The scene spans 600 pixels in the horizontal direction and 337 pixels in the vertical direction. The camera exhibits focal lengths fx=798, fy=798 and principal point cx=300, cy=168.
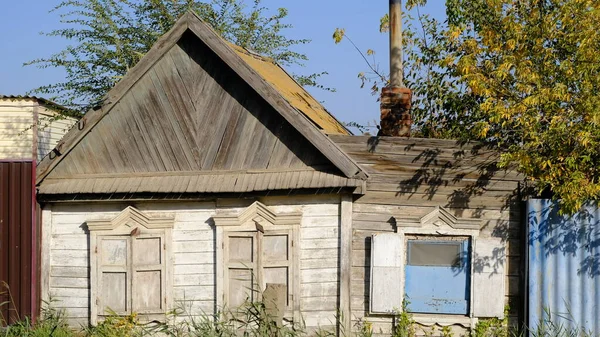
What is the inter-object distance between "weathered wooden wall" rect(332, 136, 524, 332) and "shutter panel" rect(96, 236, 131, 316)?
10.4 feet

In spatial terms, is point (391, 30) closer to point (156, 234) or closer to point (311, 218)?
point (311, 218)

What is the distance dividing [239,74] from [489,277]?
4.18m

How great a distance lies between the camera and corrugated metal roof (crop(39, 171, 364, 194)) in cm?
1034

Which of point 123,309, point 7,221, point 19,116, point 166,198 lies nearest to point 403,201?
point 166,198

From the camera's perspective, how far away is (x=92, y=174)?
445 inches

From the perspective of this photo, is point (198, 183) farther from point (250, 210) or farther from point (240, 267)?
point (240, 267)

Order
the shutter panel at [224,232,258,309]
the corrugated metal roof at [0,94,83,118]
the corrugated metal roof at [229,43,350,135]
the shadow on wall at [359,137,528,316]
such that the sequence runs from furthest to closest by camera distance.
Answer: the corrugated metal roof at [0,94,83,118], the corrugated metal roof at [229,43,350,135], the shutter panel at [224,232,258,309], the shadow on wall at [359,137,528,316]

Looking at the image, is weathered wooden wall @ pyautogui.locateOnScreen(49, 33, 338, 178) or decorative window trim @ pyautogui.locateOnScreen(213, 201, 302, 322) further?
weathered wooden wall @ pyautogui.locateOnScreen(49, 33, 338, 178)

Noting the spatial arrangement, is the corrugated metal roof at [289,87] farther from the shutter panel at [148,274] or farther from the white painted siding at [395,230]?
the shutter panel at [148,274]

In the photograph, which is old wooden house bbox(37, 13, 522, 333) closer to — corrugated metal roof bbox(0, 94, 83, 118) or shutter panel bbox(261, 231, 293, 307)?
shutter panel bbox(261, 231, 293, 307)

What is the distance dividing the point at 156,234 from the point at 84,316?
1561 mm

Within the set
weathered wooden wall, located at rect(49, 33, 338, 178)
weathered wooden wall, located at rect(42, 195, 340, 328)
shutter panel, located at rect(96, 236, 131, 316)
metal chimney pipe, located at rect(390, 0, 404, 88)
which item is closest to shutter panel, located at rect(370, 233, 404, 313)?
weathered wooden wall, located at rect(42, 195, 340, 328)

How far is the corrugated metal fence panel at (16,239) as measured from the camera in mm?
11008

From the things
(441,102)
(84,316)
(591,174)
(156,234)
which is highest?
(441,102)
